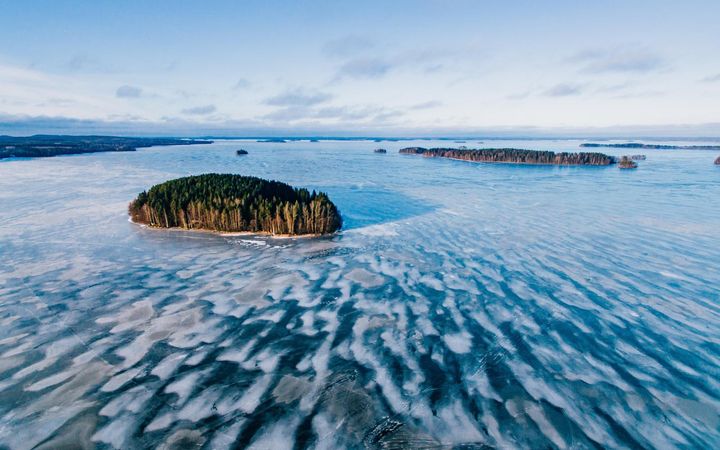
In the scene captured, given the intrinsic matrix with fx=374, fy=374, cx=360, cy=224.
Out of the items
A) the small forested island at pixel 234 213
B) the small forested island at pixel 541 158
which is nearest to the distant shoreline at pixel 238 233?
the small forested island at pixel 234 213

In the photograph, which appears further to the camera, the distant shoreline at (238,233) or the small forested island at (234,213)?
the small forested island at (234,213)

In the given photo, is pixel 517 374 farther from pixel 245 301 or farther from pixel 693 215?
pixel 693 215

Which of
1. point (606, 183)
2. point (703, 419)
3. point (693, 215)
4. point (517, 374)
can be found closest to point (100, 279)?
point (517, 374)

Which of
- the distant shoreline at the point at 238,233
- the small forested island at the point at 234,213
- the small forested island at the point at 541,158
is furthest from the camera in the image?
the small forested island at the point at 541,158

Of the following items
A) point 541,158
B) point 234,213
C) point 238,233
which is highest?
point 541,158

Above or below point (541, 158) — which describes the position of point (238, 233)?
below

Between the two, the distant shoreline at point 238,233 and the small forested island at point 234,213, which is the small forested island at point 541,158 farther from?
the distant shoreline at point 238,233

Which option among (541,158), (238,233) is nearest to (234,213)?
(238,233)

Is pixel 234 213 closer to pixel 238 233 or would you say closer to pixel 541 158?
pixel 238 233
